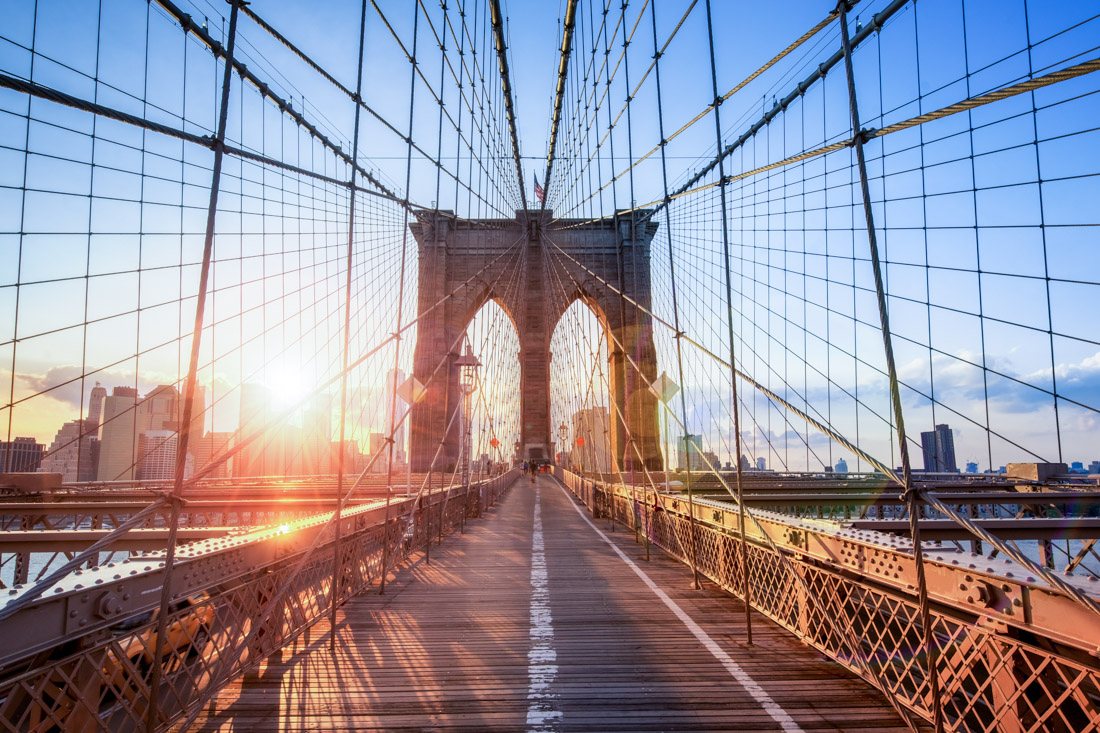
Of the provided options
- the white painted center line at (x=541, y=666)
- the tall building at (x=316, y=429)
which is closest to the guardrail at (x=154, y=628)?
the white painted center line at (x=541, y=666)

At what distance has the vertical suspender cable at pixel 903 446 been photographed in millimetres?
2271

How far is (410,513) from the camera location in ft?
22.5

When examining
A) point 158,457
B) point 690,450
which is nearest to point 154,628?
point 158,457

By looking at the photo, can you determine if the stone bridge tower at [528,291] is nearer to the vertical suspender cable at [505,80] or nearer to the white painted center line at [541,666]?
the vertical suspender cable at [505,80]

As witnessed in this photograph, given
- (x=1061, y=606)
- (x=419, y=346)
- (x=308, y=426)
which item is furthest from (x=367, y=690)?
(x=419, y=346)

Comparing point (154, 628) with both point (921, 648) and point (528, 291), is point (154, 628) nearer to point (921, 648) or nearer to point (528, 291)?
point (921, 648)

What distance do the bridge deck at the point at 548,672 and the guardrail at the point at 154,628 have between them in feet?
0.78

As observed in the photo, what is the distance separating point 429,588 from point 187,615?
3.40 meters

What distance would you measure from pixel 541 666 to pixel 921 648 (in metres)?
2.11

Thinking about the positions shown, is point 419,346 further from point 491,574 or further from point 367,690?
point 367,690

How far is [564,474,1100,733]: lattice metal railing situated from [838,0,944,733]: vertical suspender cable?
109 mm

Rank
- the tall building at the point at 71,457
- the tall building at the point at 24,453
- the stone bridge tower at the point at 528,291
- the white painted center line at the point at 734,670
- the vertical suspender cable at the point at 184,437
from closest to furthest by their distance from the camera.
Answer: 1. the vertical suspender cable at the point at 184,437
2. the white painted center line at the point at 734,670
3. the tall building at the point at 24,453
4. the tall building at the point at 71,457
5. the stone bridge tower at the point at 528,291

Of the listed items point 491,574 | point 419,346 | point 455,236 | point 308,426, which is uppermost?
point 455,236

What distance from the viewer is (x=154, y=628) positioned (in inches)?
98.8
